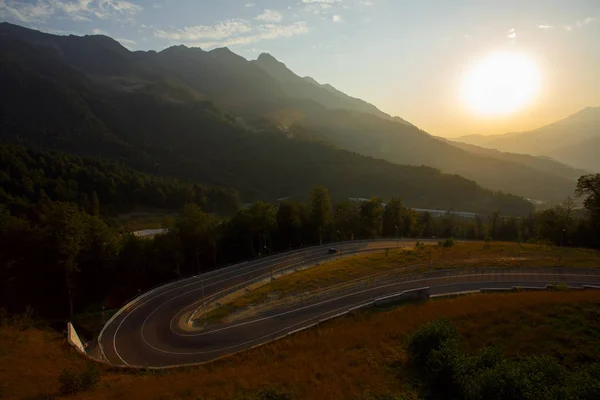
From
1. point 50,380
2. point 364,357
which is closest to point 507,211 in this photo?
point 364,357

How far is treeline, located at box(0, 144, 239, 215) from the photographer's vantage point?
337 feet

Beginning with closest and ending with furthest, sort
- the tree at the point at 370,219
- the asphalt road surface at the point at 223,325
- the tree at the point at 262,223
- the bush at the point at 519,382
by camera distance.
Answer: the bush at the point at 519,382
the asphalt road surface at the point at 223,325
the tree at the point at 262,223
the tree at the point at 370,219

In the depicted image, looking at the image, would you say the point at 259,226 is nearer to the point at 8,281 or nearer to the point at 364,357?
the point at 8,281

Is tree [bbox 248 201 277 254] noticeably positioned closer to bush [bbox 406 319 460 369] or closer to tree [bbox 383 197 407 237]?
tree [bbox 383 197 407 237]

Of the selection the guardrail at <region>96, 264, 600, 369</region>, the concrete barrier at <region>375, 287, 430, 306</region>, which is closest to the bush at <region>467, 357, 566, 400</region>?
the guardrail at <region>96, 264, 600, 369</region>

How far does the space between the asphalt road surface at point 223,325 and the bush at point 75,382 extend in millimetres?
8563

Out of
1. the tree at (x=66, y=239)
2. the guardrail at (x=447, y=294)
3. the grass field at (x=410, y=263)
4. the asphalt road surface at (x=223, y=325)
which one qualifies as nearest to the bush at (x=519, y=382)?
the guardrail at (x=447, y=294)

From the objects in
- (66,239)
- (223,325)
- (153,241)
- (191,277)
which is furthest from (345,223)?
(66,239)

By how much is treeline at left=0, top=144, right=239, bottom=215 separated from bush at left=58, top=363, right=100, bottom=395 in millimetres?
84527

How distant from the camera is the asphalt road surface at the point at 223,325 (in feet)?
96.3

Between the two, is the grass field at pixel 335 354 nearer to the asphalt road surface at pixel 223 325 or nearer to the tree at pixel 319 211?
the asphalt road surface at pixel 223 325

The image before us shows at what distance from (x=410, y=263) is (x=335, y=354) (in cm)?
2858

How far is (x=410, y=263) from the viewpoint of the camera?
158 ft

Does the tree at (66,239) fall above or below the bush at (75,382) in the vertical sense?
above
